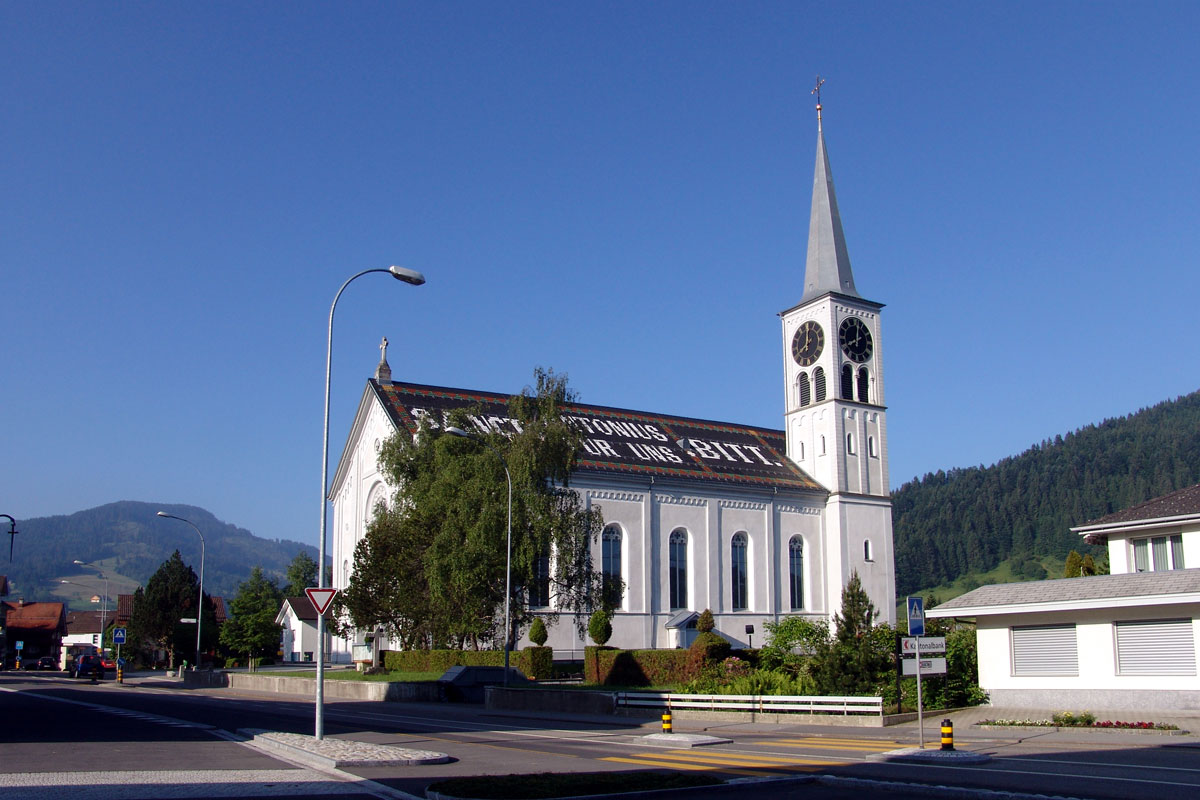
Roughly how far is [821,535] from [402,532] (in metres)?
32.5

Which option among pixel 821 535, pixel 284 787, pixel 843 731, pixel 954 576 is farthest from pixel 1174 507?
pixel 954 576

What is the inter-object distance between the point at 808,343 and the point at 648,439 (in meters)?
14.7

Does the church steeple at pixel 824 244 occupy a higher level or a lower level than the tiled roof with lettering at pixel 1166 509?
higher

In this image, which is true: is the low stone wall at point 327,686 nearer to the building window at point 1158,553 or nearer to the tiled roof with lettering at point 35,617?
the building window at point 1158,553

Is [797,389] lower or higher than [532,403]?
higher

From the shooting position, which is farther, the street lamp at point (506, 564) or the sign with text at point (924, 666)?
the street lamp at point (506, 564)

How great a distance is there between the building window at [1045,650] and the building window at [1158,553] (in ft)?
21.6

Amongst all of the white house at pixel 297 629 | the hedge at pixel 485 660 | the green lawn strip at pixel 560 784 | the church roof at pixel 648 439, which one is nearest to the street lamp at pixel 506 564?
the hedge at pixel 485 660

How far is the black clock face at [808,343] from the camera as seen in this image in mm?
69562

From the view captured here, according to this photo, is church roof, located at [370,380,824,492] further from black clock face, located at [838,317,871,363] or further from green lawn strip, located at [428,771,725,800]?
green lawn strip, located at [428,771,725,800]

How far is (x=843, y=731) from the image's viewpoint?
80.0ft

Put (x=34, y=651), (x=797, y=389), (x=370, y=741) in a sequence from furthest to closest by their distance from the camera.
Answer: (x=34, y=651) < (x=797, y=389) < (x=370, y=741)

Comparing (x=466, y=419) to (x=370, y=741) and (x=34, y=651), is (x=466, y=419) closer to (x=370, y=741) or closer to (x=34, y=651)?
(x=370, y=741)

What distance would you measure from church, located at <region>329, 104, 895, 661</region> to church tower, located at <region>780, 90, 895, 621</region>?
11 centimetres
